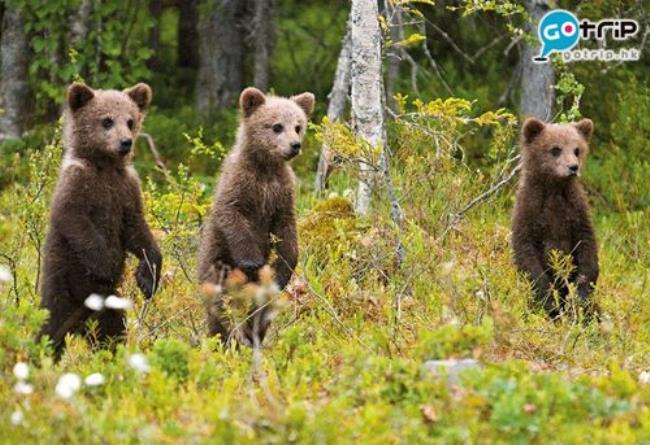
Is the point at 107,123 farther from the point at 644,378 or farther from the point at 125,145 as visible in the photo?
the point at 644,378

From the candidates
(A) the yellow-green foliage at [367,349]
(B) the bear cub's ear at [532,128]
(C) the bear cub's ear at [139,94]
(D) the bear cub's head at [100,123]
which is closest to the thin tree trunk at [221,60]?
(A) the yellow-green foliage at [367,349]

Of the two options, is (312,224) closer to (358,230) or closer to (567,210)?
(358,230)

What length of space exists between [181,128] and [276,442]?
11.5 meters

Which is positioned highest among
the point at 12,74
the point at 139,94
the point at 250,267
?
the point at 139,94

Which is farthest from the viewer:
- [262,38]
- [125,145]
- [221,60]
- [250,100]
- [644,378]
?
[221,60]

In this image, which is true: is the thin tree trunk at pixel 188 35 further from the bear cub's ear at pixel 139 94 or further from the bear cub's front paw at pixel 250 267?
the bear cub's front paw at pixel 250 267

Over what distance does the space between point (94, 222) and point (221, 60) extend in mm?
9537

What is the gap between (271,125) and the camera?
8375mm

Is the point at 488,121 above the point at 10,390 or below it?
above

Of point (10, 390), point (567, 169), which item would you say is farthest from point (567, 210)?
point (10, 390)

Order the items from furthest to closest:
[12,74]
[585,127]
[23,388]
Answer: [12,74]
[585,127]
[23,388]

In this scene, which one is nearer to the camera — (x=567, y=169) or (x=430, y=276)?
(x=430, y=276)

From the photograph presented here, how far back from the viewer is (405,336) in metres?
7.59

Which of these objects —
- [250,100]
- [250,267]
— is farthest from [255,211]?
[250,100]
